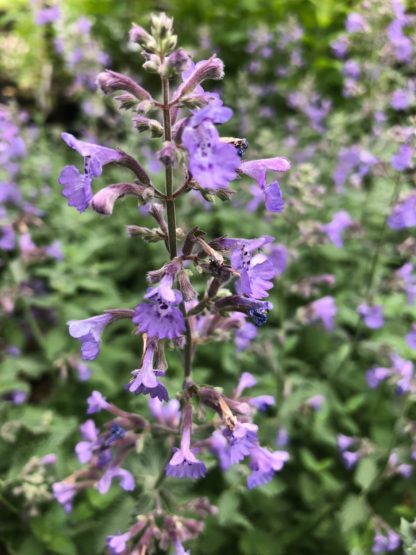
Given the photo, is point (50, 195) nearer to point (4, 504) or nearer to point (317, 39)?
point (4, 504)

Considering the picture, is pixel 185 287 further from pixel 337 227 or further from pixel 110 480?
pixel 337 227

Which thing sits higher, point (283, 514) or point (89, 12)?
point (89, 12)

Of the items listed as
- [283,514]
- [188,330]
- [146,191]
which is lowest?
[283,514]

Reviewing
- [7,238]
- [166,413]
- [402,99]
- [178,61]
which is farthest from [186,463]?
[402,99]

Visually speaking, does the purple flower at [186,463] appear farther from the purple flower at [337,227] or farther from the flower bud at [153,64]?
the purple flower at [337,227]

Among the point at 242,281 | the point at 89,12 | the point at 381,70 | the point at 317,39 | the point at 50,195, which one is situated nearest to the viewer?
the point at 242,281

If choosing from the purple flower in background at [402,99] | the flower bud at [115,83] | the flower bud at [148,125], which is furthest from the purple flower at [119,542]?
the purple flower in background at [402,99]

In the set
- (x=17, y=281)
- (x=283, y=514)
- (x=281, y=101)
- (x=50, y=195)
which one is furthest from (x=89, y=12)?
(x=283, y=514)

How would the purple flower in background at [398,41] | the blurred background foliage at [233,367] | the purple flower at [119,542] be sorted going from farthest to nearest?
the purple flower in background at [398,41] → the blurred background foliage at [233,367] → the purple flower at [119,542]
